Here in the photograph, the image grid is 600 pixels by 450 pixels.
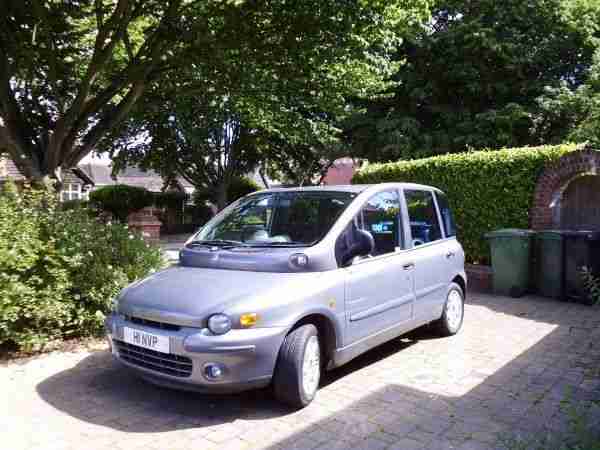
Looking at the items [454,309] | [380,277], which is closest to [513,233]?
[454,309]

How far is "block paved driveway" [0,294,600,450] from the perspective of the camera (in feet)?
12.0

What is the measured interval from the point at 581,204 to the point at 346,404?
8644 mm

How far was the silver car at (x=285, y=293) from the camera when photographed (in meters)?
3.75

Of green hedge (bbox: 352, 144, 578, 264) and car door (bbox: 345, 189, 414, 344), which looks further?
green hedge (bbox: 352, 144, 578, 264)

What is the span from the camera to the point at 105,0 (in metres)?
10.6

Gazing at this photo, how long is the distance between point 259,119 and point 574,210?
861 cm

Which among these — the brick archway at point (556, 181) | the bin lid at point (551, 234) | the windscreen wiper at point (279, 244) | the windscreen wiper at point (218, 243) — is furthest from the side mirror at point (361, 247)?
the brick archway at point (556, 181)

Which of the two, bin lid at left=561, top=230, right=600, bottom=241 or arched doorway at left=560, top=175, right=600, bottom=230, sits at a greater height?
arched doorway at left=560, top=175, right=600, bottom=230

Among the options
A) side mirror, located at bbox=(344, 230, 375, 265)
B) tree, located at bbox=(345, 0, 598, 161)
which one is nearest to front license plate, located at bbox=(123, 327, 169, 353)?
side mirror, located at bbox=(344, 230, 375, 265)

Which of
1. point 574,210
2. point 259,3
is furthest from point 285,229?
point 574,210

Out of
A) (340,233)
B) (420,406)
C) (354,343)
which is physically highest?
(340,233)

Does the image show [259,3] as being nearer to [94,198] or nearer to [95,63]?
[95,63]

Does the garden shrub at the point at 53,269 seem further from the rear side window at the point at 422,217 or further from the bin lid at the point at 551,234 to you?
the bin lid at the point at 551,234

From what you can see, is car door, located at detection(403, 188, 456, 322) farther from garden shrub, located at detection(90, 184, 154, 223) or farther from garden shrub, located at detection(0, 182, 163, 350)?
garden shrub, located at detection(90, 184, 154, 223)
